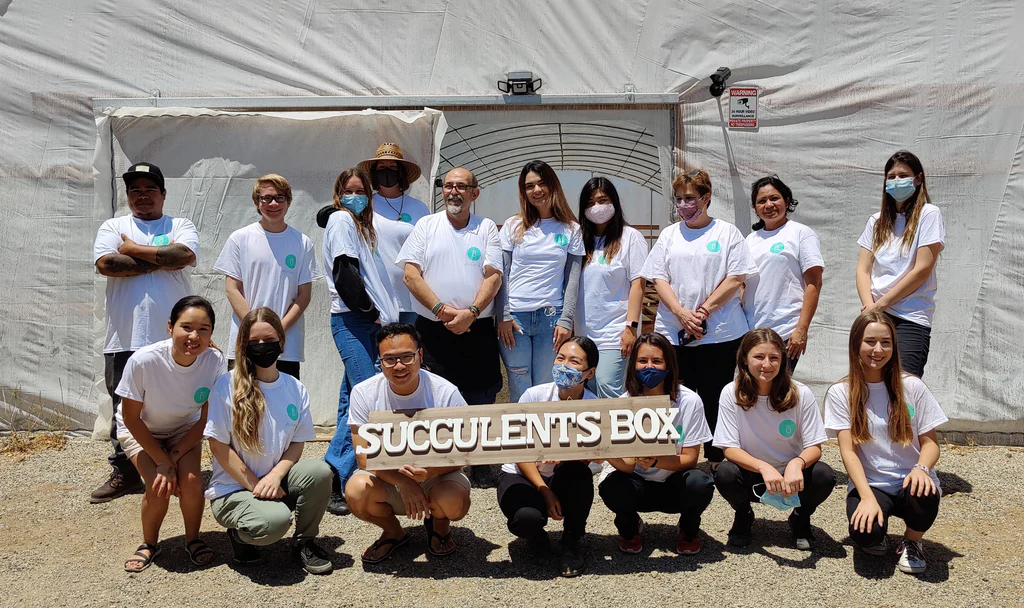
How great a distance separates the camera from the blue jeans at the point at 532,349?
4539 mm

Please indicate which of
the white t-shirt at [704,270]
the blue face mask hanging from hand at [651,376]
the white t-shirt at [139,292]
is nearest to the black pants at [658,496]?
the blue face mask hanging from hand at [651,376]

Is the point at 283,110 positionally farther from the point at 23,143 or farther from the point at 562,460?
the point at 562,460

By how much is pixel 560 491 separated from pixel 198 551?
159cm

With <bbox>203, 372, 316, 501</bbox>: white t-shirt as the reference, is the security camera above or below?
above

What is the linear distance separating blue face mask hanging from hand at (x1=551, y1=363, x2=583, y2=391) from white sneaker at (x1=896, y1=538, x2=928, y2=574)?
153 cm

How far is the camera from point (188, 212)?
6.03 meters

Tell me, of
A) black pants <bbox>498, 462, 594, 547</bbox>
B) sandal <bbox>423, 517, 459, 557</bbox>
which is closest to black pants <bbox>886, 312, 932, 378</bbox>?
black pants <bbox>498, 462, 594, 547</bbox>

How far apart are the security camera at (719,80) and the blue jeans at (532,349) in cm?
231

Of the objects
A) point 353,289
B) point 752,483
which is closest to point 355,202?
point 353,289

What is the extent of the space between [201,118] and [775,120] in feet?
13.3

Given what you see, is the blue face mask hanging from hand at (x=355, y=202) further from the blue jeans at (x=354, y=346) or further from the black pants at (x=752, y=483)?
the black pants at (x=752, y=483)

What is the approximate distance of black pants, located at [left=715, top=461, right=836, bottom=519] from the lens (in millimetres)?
3619

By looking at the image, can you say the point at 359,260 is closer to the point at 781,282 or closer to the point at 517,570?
the point at 517,570

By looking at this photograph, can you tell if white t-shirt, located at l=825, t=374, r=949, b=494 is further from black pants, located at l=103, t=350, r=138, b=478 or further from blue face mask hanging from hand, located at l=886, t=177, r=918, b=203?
black pants, located at l=103, t=350, r=138, b=478
